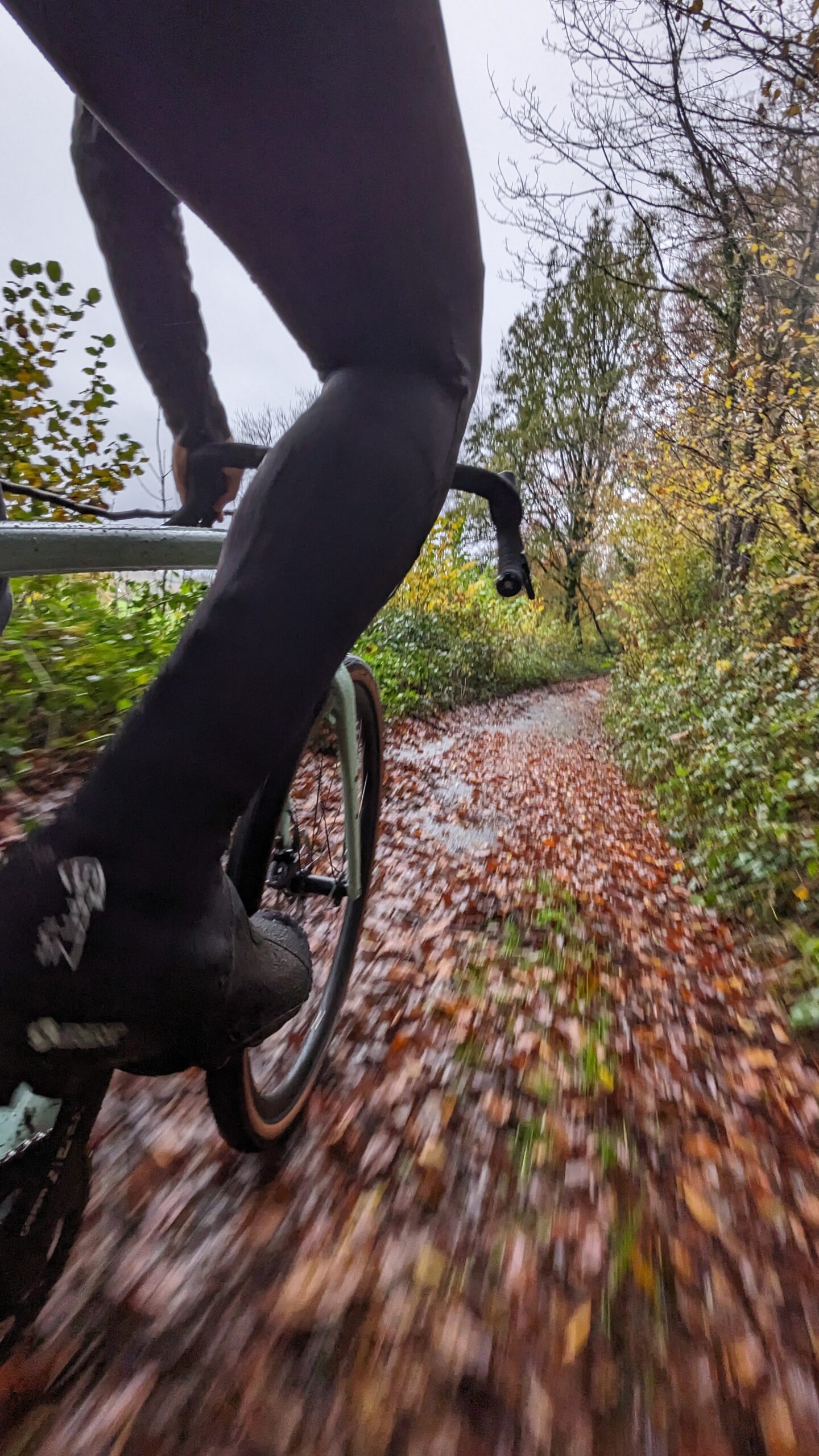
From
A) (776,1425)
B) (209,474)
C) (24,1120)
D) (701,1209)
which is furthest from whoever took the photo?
(701,1209)

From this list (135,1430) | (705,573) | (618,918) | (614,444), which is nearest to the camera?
(135,1430)

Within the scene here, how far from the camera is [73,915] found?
562 millimetres

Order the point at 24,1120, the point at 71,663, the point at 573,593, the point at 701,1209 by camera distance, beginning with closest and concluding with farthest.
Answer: the point at 24,1120, the point at 701,1209, the point at 71,663, the point at 573,593

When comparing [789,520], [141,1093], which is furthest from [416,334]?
[789,520]

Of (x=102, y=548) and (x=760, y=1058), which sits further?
(x=760, y=1058)

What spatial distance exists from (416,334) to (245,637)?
12.5 inches

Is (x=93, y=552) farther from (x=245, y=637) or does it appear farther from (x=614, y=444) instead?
(x=614, y=444)

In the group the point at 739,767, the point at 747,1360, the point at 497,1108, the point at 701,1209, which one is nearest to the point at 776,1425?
the point at 747,1360

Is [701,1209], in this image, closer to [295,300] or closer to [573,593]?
[295,300]

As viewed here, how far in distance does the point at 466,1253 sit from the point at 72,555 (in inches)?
59.1

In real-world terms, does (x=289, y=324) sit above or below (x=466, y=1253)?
above

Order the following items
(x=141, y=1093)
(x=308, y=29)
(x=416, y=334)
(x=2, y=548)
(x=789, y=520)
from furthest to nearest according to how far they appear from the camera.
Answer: (x=789, y=520) → (x=141, y=1093) → (x=2, y=548) → (x=416, y=334) → (x=308, y=29)

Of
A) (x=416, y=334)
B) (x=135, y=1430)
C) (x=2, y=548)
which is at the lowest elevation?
(x=135, y=1430)

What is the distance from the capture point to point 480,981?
263 centimetres
